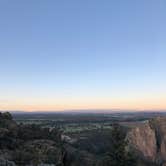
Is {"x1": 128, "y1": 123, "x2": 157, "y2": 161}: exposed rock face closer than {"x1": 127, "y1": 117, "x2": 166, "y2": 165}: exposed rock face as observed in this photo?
No

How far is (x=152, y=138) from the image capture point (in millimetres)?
59969

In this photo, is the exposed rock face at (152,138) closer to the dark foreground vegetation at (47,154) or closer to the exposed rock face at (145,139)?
the exposed rock face at (145,139)

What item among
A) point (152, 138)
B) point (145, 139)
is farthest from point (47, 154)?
point (152, 138)

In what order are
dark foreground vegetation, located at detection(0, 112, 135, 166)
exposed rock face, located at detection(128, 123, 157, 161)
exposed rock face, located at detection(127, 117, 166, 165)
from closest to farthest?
1. dark foreground vegetation, located at detection(0, 112, 135, 166)
2. exposed rock face, located at detection(127, 117, 166, 165)
3. exposed rock face, located at detection(128, 123, 157, 161)

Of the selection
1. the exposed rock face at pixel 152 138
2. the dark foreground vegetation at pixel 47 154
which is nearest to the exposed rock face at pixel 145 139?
the exposed rock face at pixel 152 138

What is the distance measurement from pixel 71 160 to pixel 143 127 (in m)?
43.4

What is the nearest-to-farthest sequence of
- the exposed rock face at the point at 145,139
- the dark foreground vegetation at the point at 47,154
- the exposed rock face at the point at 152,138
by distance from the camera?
the dark foreground vegetation at the point at 47,154 < the exposed rock face at the point at 152,138 < the exposed rock face at the point at 145,139

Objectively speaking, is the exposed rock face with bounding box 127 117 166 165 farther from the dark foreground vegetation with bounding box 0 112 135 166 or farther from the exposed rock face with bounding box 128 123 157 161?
the dark foreground vegetation with bounding box 0 112 135 166

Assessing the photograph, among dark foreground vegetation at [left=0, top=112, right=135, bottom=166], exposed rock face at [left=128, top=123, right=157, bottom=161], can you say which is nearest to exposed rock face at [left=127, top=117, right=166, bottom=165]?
exposed rock face at [left=128, top=123, right=157, bottom=161]

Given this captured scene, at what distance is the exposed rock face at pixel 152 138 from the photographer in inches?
2114

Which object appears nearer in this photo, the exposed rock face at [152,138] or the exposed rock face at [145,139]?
the exposed rock face at [152,138]

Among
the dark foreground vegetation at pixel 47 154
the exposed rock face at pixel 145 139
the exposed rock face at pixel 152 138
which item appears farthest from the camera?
the exposed rock face at pixel 145 139

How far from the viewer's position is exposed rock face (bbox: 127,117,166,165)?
53.7 meters

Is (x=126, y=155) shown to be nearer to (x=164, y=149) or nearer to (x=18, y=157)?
(x=18, y=157)
